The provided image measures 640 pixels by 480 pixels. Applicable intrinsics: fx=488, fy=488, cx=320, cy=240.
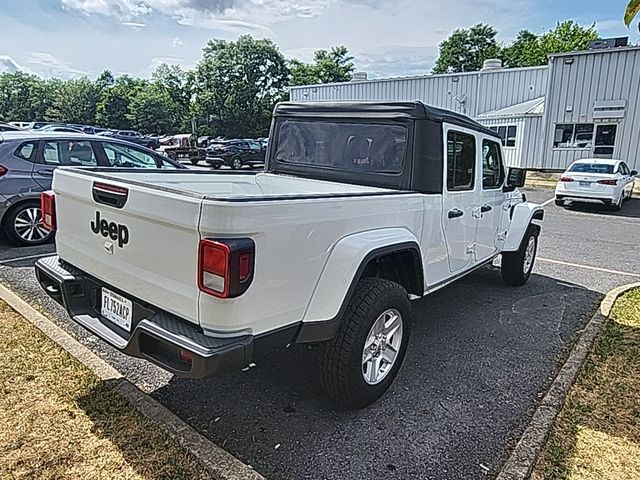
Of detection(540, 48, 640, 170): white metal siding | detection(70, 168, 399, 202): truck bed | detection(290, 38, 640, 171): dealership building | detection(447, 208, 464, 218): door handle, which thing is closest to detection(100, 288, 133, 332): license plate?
detection(70, 168, 399, 202): truck bed

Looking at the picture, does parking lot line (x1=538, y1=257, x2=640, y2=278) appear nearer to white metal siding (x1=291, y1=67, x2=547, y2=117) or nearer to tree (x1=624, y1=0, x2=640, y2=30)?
tree (x1=624, y1=0, x2=640, y2=30)

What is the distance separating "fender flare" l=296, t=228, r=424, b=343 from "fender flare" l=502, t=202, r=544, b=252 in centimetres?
318

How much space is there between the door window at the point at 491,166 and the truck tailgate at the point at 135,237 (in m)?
3.26

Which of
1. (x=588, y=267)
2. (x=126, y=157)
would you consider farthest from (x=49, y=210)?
(x=588, y=267)

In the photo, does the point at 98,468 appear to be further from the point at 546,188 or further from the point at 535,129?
the point at 535,129

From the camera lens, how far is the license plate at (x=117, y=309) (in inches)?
108

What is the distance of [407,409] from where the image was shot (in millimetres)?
3205

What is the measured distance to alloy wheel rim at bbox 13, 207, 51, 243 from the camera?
6.79m

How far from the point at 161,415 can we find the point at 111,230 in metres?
1.14

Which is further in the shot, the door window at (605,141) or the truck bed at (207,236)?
the door window at (605,141)

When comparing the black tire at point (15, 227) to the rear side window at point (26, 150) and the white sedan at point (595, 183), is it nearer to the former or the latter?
the rear side window at point (26, 150)

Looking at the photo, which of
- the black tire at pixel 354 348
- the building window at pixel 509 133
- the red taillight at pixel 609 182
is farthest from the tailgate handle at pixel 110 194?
the building window at pixel 509 133

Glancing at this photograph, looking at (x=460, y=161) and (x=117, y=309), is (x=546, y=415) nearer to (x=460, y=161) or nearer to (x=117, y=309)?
(x=460, y=161)

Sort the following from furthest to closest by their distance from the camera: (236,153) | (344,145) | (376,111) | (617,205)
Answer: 1. (236,153)
2. (617,205)
3. (344,145)
4. (376,111)
